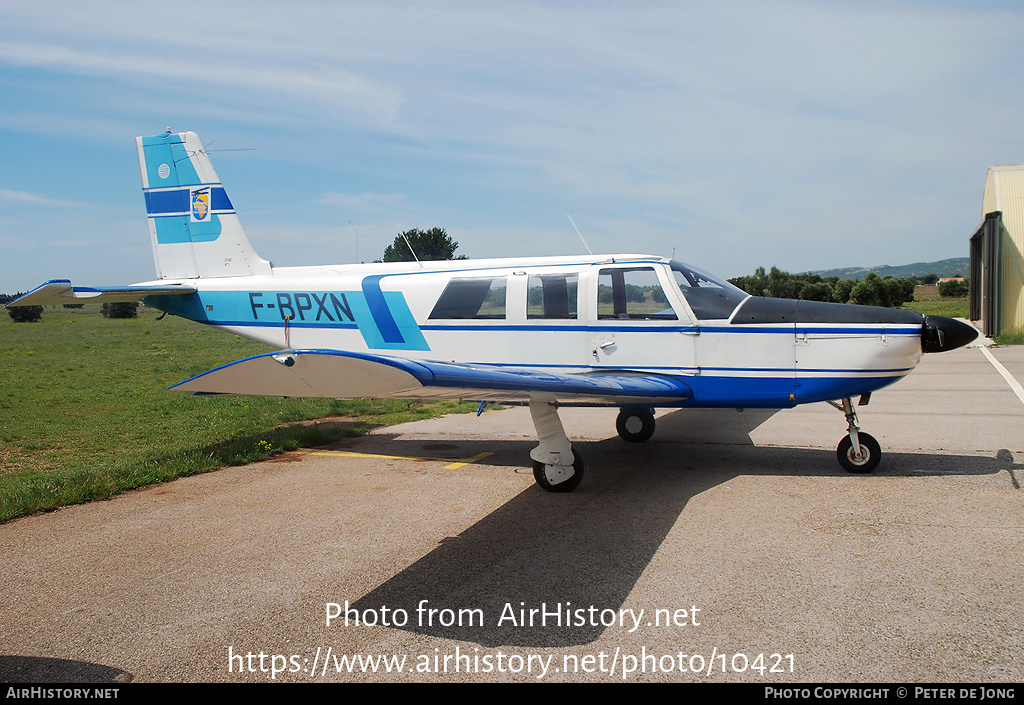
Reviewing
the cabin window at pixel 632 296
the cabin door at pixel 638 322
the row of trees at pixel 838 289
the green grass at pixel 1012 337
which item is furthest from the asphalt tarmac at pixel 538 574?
the row of trees at pixel 838 289

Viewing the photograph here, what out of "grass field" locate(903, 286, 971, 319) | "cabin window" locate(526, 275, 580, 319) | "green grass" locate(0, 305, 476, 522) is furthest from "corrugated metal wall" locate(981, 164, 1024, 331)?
"cabin window" locate(526, 275, 580, 319)

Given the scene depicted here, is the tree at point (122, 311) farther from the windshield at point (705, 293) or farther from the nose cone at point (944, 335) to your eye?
the nose cone at point (944, 335)

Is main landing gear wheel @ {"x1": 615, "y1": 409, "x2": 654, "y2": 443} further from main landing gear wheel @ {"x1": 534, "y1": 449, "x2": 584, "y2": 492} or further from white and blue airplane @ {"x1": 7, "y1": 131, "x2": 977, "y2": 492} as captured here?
main landing gear wheel @ {"x1": 534, "y1": 449, "x2": 584, "y2": 492}

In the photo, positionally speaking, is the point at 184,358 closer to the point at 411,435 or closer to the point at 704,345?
the point at 411,435

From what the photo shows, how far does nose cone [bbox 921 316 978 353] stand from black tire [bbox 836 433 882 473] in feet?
3.44

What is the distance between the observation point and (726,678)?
301cm

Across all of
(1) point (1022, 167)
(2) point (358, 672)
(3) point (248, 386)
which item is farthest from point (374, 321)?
(1) point (1022, 167)

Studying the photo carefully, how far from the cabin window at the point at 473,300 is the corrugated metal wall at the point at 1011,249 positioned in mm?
24530

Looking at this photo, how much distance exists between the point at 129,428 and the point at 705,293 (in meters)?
8.95

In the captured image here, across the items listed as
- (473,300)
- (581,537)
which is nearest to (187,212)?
(473,300)

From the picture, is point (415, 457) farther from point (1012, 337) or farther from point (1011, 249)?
point (1011, 249)

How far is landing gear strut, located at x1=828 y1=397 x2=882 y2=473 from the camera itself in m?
6.36

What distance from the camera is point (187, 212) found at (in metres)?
9.31

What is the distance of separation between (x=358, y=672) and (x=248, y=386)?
1854mm
